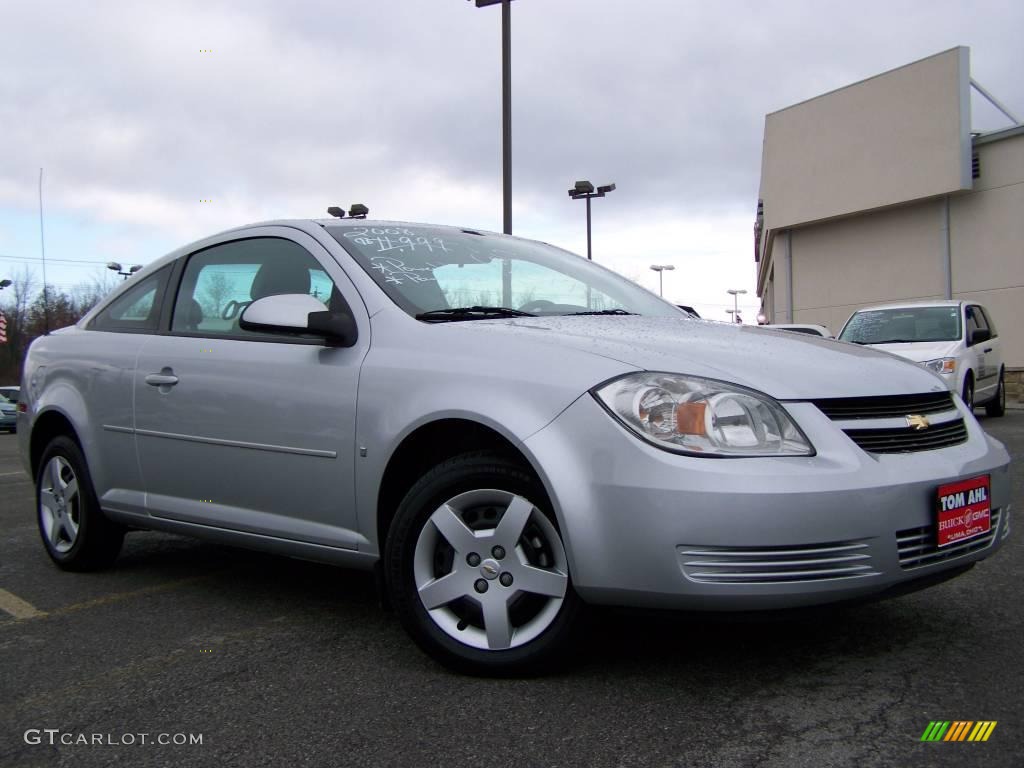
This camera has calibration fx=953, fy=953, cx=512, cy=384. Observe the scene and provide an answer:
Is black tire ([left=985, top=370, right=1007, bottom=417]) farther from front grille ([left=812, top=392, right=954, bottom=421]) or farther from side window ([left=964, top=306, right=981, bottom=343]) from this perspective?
front grille ([left=812, top=392, right=954, bottom=421])

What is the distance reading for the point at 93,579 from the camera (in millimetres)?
4395

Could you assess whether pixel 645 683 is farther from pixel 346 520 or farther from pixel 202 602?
pixel 202 602

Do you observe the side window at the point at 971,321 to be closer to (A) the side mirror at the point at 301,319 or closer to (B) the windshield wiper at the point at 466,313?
(B) the windshield wiper at the point at 466,313

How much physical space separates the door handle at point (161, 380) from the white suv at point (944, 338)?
8829 mm

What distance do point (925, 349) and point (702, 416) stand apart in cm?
985

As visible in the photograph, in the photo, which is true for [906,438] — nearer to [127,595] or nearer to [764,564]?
[764,564]

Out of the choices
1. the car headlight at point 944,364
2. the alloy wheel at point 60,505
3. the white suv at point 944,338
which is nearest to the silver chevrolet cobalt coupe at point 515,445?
the alloy wheel at point 60,505

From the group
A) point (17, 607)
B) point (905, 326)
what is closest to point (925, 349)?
point (905, 326)

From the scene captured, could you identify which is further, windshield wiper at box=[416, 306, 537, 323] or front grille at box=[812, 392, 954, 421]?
windshield wiper at box=[416, 306, 537, 323]

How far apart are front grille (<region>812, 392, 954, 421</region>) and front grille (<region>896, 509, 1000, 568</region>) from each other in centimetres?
34

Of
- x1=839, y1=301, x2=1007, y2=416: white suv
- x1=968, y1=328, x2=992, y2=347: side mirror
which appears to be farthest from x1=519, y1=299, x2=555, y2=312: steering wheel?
x1=968, y1=328, x2=992, y2=347: side mirror

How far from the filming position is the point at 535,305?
12.2 ft

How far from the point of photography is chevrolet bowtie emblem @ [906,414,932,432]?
2791 mm

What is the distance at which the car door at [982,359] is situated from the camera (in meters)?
11.9
